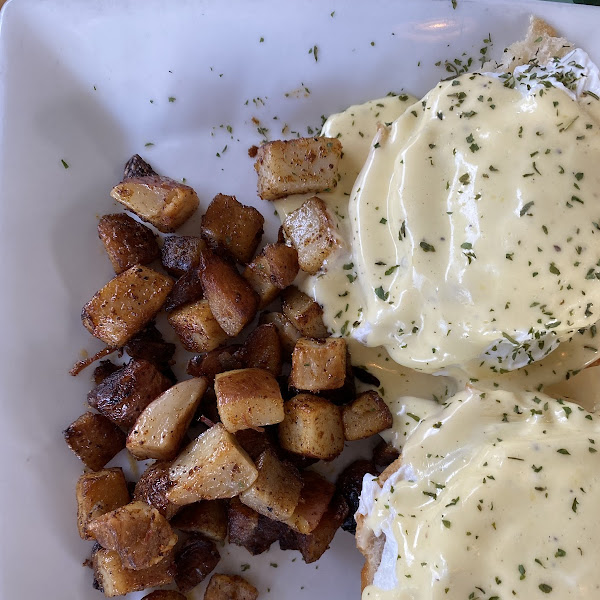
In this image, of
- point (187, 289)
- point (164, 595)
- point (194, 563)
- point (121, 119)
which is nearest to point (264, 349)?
point (187, 289)

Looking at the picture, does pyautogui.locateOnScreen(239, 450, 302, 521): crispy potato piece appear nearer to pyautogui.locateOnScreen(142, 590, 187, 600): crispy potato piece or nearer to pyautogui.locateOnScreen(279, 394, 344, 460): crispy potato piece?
pyautogui.locateOnScreen(279, 394, 344, 460): crispy potato piece

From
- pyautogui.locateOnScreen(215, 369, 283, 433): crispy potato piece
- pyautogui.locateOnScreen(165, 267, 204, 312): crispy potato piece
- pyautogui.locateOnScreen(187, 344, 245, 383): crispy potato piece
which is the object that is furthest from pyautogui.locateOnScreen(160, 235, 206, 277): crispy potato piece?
pyautogui.locateOnScreen(215, 369, 283, 433): crispy potato piece

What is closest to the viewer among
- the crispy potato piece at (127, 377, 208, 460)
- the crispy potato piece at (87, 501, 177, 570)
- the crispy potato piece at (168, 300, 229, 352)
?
the crispy potato piece at (87, 501, 177, 570)

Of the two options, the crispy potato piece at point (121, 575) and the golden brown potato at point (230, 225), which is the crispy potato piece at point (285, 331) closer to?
the golden brown potato at point (230, 225)

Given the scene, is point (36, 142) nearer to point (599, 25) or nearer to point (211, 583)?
point (211, 583)

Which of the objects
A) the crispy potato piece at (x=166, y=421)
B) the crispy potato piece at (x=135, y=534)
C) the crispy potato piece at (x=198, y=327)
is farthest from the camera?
the crispy potato piece at (x=198, y=327)

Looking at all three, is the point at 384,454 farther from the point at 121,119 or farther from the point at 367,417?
the point at 121,119

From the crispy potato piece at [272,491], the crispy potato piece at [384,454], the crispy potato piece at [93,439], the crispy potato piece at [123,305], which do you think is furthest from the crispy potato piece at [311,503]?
the crispy potato piece at [123,305]
